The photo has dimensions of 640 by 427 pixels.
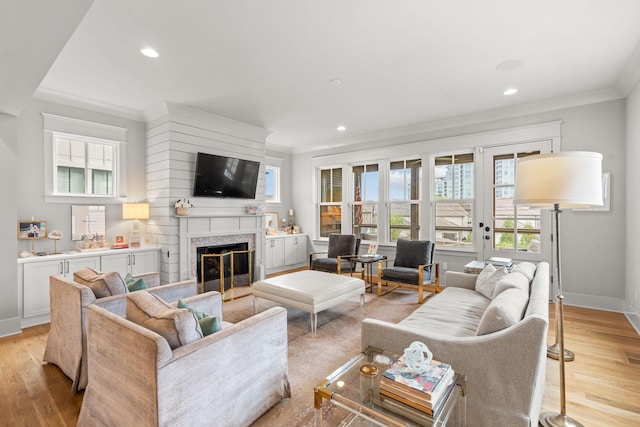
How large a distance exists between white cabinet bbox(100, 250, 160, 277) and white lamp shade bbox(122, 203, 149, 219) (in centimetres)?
54

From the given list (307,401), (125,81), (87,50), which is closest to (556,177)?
(307,401)

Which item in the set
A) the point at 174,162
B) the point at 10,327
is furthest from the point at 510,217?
the point at 10,327

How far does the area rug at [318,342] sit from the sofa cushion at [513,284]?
1325mm

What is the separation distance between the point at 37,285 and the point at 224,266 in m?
2.37

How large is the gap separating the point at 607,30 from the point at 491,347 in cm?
297

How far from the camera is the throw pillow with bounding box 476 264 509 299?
9.82 ft

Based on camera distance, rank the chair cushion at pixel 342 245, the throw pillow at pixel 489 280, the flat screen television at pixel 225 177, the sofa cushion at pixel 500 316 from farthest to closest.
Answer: the chair cushion at pixel 342 245 < the flat screen television at pixel 225 177 < the throw pillow at pixel 489 280 < the sofa cushion at pixel 500 316

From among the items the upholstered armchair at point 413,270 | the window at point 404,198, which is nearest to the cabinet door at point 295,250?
the window at point 404,198

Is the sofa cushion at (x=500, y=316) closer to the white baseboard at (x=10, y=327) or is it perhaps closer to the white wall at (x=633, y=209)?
the white wall at (x=633, y=209)

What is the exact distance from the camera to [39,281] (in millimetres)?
3572

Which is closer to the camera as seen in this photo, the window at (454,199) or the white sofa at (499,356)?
the white sofa at (499,356)

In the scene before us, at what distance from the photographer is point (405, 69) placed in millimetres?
3332

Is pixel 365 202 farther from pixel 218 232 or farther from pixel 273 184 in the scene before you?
pixel 218 232

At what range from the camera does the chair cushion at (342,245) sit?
560 cm
